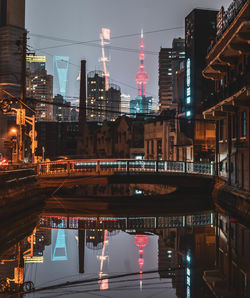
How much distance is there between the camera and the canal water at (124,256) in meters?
9.67

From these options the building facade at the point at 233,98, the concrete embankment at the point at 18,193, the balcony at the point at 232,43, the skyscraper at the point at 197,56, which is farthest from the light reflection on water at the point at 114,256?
the skyscraper at the point at 197,56

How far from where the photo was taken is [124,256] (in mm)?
13562

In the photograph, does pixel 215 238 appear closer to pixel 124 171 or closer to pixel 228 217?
pixel 228 217

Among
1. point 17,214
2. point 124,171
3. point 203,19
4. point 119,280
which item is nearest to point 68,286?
point 119,280

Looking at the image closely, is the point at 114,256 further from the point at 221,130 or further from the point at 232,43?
the point at 221,130

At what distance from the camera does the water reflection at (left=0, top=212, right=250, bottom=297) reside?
9.65 m

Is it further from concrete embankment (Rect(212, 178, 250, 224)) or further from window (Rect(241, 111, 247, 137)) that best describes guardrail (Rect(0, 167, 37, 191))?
window (Rect(241, 111, 247, 137))

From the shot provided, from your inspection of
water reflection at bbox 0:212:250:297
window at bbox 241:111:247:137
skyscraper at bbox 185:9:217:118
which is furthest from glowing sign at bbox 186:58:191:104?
water reflection at bbox 0:212:250:297

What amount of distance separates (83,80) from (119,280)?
3298 inches

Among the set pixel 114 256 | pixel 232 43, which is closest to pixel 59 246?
pixel 114 256

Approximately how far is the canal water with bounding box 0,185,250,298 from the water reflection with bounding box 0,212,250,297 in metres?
0.02

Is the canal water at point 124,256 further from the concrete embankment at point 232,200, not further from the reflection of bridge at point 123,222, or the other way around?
the concrete embankment at point 232,200

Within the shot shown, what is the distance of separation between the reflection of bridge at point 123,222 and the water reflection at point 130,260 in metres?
0.05

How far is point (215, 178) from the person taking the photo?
98.5ft
